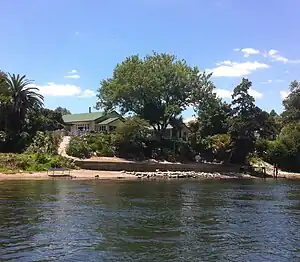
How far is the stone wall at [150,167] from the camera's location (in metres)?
70.2

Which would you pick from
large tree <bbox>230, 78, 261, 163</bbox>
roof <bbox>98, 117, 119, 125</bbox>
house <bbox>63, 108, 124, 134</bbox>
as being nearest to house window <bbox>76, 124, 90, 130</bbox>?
house <bbox>63, 108, 124, 134</bbox>

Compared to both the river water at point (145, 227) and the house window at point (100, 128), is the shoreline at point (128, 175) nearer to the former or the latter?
the river water at point (145, 227)

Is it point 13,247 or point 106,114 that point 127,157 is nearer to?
point 106,114

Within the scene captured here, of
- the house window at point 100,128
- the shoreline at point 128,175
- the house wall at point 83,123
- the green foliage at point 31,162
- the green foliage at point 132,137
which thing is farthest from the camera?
the house wall at point 83,123

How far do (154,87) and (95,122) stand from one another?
2267cm

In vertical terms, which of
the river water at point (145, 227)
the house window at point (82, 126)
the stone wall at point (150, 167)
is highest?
the house window at point (82, 126)

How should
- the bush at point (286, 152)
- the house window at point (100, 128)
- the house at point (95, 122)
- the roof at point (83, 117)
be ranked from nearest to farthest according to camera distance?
the bush at point (286, 152), the house at point (95, 122), the house window at point (100, 128), the roof at point (83, 117)

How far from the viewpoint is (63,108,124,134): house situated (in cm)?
9862

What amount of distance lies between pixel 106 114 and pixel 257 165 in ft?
106

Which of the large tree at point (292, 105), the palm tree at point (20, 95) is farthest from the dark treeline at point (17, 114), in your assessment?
the large tree at point (292, 105)

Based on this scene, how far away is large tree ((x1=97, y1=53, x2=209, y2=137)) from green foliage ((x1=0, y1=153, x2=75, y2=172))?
2296 centimetres

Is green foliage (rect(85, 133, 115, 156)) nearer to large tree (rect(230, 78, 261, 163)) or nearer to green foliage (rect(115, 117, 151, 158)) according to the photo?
green foliage (rect(115, 117, 151, 158))

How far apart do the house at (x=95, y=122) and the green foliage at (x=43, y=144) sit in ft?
69.1

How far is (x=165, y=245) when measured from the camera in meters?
20.6
